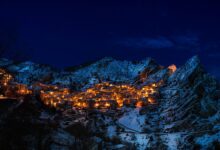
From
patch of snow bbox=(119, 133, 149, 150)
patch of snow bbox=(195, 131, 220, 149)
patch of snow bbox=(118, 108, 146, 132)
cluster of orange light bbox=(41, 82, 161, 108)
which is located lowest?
patch of snow bbox=(119, 133, 149, 150)

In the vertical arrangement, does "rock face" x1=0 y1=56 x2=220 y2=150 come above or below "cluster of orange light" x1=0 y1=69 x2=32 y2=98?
below

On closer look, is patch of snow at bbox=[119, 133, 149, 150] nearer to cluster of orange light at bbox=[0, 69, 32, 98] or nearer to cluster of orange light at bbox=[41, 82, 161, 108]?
cluster of orange light at bbox=[41, 82, 161, 108]

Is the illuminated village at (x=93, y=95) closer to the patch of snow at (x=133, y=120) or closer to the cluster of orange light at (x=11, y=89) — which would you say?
the cluster of orange light at (x=11, y=89)

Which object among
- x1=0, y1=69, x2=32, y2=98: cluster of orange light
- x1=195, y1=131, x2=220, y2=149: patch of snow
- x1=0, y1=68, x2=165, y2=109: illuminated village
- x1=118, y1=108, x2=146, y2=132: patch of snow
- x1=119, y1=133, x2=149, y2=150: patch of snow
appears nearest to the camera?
x1=195, y1=131, x2=220, y2=149: patch of snow

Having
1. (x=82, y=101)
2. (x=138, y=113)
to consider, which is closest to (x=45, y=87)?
(x=82, y=101)

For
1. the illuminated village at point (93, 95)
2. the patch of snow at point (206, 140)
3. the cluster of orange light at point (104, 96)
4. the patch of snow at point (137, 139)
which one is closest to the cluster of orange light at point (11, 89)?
the illuminated village at point (93, 95)

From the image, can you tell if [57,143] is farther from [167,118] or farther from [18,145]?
[167,118]

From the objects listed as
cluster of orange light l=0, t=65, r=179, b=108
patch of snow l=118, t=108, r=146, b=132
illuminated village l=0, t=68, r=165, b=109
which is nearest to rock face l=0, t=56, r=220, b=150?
patch of snow l=118, t=108, r=146, b=132

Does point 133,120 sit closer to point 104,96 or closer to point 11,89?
point 104,96
